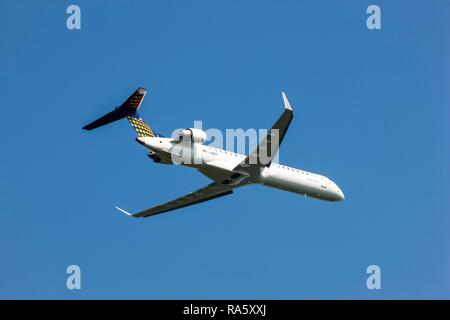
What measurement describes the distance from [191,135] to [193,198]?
646 centimetres

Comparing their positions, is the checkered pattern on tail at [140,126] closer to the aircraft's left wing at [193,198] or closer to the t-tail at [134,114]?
the t-tail at [134,114]

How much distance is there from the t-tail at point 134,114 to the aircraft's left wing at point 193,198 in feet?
17.0

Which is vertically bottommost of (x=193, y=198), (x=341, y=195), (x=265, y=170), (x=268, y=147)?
(x=193, y=198)

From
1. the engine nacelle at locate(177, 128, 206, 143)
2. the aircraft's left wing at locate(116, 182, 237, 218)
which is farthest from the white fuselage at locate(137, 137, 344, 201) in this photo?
the aircraft's left wing at locate(116, 182, 237, 218)

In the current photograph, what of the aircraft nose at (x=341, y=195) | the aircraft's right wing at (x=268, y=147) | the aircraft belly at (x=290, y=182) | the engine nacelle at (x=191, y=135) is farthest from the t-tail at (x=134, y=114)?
the aircraft nose at (x=341, y=195)

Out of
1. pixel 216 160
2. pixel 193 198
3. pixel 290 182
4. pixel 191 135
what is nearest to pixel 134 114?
pixel 191 135

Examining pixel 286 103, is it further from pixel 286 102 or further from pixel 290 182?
pixel 290 182

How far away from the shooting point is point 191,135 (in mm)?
40875

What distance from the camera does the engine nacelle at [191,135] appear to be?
40.8m

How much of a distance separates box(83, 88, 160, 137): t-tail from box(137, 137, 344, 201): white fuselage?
2.53 feet

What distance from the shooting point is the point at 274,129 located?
39.9 m

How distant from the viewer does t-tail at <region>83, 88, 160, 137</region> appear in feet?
138

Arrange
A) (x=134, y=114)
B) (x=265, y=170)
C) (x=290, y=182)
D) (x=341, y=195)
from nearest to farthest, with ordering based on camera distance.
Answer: (x=134, y=114)
(x=265, y=170)
(x=290, y=182)
(x=341, y=195)
